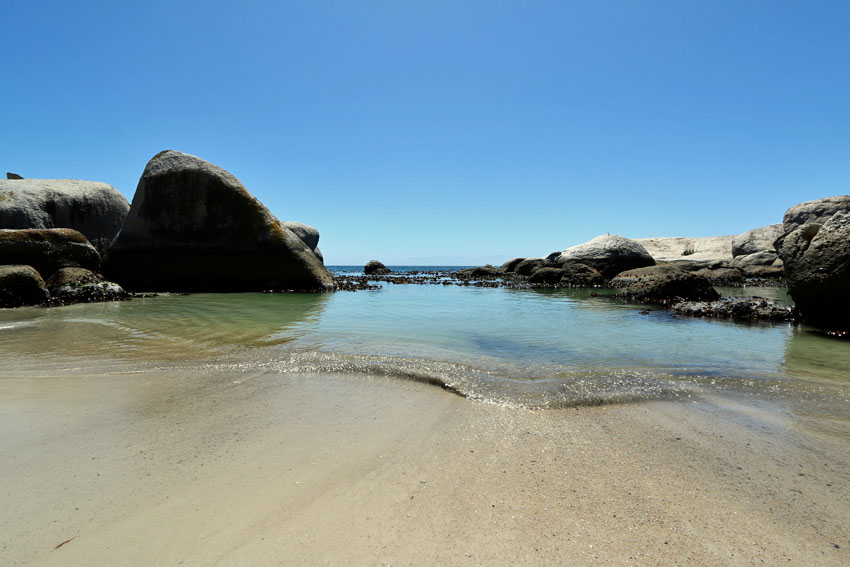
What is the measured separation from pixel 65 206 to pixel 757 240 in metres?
46.7

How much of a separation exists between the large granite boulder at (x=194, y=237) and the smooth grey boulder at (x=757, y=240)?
3680 cm

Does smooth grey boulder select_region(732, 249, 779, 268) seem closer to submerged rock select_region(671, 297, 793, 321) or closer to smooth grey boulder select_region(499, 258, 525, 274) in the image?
smooth grey boulder select_region(499, 258, 525, 274)

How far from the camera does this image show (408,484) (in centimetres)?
236

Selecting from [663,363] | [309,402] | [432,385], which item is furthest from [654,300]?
[309,402]

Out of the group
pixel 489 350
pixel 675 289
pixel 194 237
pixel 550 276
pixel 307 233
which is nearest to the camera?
pixel 489 350

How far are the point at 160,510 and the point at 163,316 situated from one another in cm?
887

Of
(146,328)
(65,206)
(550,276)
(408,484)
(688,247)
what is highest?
(688,247)

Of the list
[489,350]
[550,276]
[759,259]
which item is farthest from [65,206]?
[759,259]

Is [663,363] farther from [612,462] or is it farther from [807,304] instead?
[807,304]

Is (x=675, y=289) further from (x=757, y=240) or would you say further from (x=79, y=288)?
(x=757, y=240)

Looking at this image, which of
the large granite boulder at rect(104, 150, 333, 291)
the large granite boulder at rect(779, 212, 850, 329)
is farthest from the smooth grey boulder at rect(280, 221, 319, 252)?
the large granite boulder at rect(779, 212, 850, 329)

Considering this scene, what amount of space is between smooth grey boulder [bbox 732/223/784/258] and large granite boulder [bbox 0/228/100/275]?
4330 cm

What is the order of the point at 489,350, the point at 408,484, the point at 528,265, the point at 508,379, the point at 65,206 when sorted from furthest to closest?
1. the point at 528,265
2. the point at 65,206
3. the point at 489,350
4. the point at 508,379
5. the point at 408,484

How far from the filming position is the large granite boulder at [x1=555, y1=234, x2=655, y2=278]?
91.7 ft
